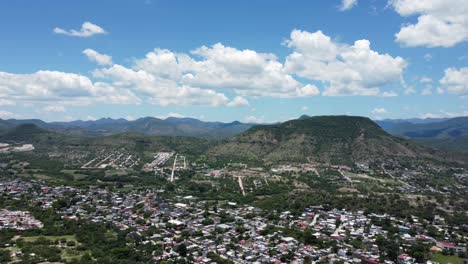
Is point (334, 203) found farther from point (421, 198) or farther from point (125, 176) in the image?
point (125, 176)

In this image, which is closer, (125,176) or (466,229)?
(466,229)

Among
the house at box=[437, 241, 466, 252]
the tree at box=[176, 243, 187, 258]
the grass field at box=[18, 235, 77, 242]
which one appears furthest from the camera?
the grass field at box=[18, 235, 77, 242]

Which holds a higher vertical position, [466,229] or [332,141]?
[332,141]

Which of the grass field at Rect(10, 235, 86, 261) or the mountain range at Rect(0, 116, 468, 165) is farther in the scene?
the mountain range at Rect(0, 116, 468, 165)

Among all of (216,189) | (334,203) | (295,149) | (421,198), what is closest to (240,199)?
(216,189)

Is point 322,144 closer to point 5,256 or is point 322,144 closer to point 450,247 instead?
point 450,247

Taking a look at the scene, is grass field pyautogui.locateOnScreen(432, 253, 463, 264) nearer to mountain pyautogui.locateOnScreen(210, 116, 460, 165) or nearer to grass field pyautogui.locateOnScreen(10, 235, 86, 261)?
grass field pyautogui.locateOnScreen(10, 235, 86, 261)

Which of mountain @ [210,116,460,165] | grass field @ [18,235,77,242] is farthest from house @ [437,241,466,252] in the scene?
mountain @ [210,116,460,165]
